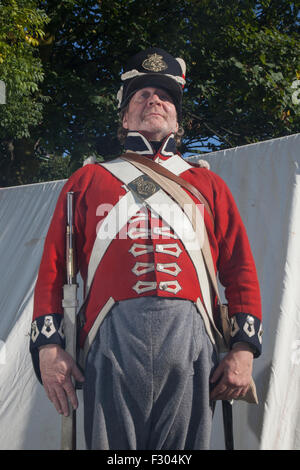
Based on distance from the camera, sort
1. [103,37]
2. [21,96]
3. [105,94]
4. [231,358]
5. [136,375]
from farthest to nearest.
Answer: [103,37], [105,94], [21,96], [231,358], [136,375]

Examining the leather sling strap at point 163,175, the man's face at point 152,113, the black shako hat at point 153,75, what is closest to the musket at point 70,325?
the leather sling strap at point 163,175

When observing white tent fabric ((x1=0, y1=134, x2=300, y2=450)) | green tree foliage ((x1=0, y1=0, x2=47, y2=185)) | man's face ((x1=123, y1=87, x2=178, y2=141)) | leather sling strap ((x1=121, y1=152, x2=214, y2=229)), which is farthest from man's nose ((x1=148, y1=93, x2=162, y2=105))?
green tree foliage ((x1=0, y1=0, x2=47, y2=185))

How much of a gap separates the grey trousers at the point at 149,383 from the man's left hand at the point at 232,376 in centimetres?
5

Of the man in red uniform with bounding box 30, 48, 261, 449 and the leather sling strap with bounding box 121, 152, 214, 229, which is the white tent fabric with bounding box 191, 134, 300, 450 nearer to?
the man in red uniform with bounding box 30, 48, 261, 449

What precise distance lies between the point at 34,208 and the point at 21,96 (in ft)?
7.35

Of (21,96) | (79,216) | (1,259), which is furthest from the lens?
(21,96)

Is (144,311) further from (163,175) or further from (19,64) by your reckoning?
(19,64)

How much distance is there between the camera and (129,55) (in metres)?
6.61

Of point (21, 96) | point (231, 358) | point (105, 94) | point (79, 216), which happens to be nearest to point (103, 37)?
point (105, 94)

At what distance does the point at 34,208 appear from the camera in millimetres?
3861

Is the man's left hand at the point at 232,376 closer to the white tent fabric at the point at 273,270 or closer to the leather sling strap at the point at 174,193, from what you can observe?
the leather sling strap at the point at 174,193

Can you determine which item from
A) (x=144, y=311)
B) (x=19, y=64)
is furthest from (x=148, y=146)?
(x=19, y=64)

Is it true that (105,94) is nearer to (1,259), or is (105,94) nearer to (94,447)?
(1,259)

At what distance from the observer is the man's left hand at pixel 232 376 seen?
1.66 m
